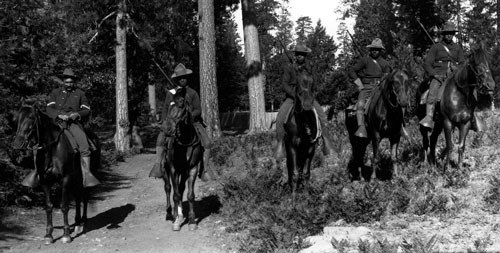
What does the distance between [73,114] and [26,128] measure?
150 cm

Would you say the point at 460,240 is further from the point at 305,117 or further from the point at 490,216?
the point at 305,117

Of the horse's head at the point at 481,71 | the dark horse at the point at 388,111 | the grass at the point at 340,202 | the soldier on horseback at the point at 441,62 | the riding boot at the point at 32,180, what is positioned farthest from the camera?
the soldier on horseback at the point at 441,62

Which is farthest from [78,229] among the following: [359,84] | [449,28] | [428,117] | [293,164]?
[449,28]

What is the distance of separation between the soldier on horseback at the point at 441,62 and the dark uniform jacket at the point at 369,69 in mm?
1011

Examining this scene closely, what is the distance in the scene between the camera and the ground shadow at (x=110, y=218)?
12.1m

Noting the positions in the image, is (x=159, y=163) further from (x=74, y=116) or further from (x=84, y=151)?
(x=74, y=116)

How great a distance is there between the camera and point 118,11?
84.7 ft

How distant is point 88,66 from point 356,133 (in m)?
13.2

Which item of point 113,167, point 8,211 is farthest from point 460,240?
point 113,167

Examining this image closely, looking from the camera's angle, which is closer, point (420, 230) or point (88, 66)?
point (420, 230)

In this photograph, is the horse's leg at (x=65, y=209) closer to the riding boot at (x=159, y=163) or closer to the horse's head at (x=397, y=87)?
the riding boot at (x=159, y=163)

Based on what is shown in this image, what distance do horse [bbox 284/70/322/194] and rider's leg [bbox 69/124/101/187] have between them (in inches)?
164

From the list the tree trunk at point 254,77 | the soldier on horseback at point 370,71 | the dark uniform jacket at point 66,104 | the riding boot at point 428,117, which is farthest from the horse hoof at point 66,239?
the tree trunk at point 254,77

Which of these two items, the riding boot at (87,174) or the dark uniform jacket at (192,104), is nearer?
the dark uniform jacket at (192,104)
